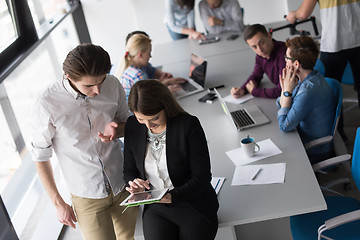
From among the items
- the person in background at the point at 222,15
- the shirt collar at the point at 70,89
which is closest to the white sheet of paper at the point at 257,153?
the shirt collar at the point at 70,89

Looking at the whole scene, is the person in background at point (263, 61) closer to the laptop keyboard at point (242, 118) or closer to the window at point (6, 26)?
the laptop keyboard at point (242, 118)

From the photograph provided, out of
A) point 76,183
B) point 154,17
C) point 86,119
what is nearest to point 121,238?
point 76,183

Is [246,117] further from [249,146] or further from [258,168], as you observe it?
[258,168]

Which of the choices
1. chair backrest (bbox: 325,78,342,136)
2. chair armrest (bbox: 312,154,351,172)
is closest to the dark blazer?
chair armrest (bbox: 312,154,351,172)

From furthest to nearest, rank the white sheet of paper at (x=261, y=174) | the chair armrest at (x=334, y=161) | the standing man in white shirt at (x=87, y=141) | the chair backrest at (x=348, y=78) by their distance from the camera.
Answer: the chair backrest at (x=348, y=78) < the chair armrest at (x=334, y=161) < the white sheet of paper at (x=261, y=174) < the standing man in white shirt at (x=87, y=141)

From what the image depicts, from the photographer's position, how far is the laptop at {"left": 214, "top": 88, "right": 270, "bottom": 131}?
3090 millimetres

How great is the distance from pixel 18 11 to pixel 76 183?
260 cm

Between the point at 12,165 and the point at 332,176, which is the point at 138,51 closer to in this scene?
the point at 12,165

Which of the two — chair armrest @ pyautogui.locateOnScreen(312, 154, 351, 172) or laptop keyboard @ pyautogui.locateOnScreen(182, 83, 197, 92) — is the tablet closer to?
chair armrest @ pyautogui.locateOnScreen(312, 154, 351, 172)

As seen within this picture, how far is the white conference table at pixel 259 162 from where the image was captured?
2.22 meters

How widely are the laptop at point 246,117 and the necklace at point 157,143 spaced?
3.03 feet

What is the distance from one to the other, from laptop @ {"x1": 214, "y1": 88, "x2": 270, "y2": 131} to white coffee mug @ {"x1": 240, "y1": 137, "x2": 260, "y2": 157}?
1.03ft

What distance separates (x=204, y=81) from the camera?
12.7ft

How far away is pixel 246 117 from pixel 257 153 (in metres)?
0.51
